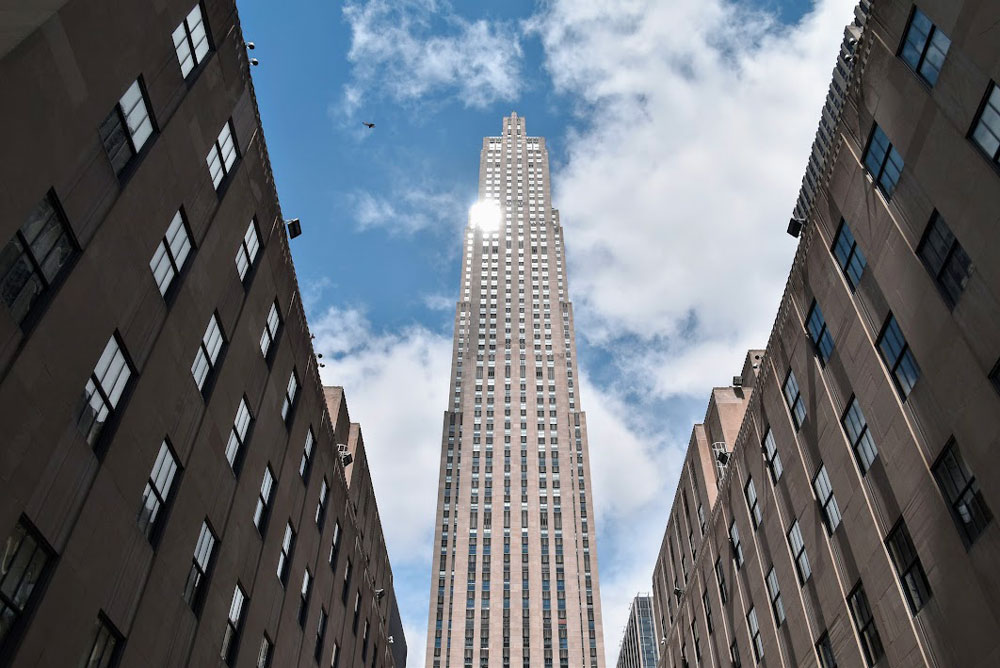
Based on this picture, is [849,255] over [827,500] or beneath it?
over

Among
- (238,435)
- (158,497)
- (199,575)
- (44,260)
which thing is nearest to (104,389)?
(44,260)

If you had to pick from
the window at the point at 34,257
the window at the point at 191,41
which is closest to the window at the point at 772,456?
the window at the point at 191,41

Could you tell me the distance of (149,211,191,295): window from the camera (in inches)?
798

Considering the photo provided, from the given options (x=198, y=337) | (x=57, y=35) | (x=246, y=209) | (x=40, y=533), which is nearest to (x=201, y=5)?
(x=246, y=209)

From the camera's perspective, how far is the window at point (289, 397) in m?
31.2

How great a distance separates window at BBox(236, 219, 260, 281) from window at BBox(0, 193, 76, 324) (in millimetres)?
9938

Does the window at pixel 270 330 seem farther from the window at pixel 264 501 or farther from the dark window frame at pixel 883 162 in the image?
the dark window frame at pixel 883 162

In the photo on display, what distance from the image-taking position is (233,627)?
25219 millimetres

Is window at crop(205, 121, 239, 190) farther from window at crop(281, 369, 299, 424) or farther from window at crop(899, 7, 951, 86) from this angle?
window at crop(899, 7, 951, 86)

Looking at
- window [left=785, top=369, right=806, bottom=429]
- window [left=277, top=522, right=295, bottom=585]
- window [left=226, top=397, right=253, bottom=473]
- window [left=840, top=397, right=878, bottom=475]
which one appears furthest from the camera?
window [left=785, top=369, right=806, bottom=429]

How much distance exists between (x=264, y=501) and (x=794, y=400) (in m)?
22.2

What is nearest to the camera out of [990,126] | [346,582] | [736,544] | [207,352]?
[990,126]

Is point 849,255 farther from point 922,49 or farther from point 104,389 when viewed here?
point 104,389

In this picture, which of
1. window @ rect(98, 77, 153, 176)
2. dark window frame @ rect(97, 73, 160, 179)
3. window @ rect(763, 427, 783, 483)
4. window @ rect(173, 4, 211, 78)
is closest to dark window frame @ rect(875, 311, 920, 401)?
window @ rect(763, 427, 783, 483)
